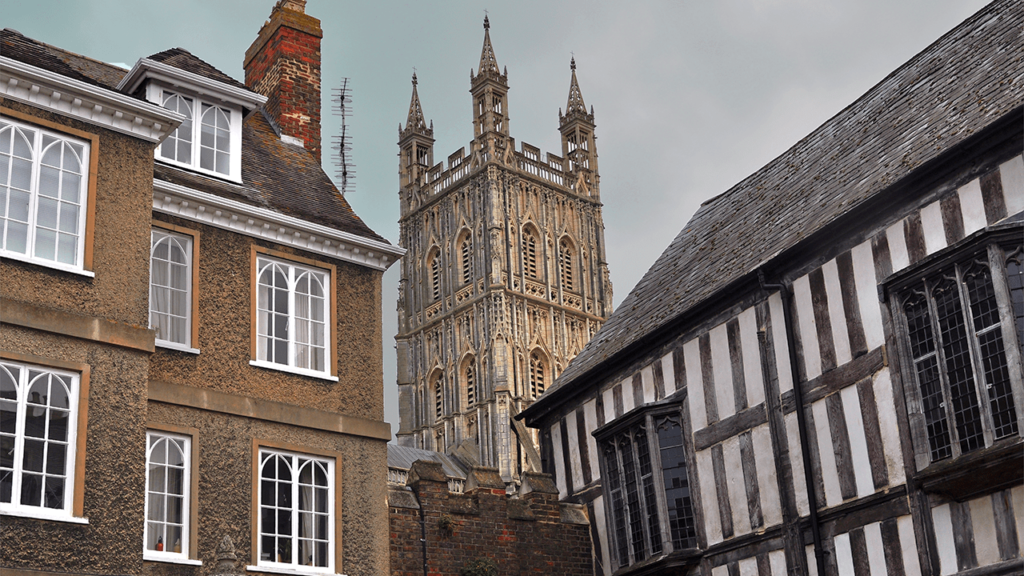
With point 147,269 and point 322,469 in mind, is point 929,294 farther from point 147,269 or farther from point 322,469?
point 147,269

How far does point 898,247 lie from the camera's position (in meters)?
13.7

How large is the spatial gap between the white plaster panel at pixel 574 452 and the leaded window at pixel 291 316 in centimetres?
543

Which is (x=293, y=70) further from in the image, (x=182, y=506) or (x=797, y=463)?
(x=797, y=463)

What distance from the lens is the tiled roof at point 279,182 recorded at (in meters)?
15.5

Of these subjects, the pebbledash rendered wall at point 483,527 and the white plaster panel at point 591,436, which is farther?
the white plaster panel at point 591,436

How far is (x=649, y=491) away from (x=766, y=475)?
2256mm

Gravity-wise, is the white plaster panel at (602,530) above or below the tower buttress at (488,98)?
below

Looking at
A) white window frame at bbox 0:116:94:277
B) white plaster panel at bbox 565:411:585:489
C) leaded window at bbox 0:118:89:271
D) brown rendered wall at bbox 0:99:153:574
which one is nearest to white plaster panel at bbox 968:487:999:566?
white plaster panel at bbox 565:411:585:489

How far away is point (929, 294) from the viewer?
12984 millimetres

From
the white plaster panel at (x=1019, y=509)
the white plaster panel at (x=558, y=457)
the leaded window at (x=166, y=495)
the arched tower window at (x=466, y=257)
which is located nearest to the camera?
the white plaster panel at (x=1019, y=509)

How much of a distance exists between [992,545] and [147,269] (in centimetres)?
971

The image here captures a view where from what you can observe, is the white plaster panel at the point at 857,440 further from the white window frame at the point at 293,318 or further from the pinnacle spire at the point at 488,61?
the pinnacle spire at the point at 488,61

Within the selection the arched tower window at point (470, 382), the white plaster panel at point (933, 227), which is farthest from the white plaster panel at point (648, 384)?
the arched tower window at point (470, 382)

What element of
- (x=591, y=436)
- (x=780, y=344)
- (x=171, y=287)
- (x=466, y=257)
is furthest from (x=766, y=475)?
(x=466, y=257)
